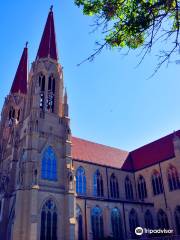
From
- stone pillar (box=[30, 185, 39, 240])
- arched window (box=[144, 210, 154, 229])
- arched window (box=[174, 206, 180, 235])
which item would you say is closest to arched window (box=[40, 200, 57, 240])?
stone pillar (box=[30, 185, 39, 240])

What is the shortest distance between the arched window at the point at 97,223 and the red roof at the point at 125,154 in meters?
7.01

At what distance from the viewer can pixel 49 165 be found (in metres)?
28.7

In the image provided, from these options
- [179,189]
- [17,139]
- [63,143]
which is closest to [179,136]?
[179,189]

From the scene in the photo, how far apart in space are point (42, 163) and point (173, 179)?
57.5ft

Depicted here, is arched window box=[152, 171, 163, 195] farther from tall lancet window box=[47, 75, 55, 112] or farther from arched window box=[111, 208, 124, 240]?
tall lancet window box=[47, 75, 55, 112]

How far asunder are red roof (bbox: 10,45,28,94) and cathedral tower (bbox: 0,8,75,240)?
26.7 ft

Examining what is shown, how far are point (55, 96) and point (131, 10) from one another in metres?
26.9

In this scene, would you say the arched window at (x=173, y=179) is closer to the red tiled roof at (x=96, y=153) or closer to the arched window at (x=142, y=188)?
the arched window at (x=142, y=188)

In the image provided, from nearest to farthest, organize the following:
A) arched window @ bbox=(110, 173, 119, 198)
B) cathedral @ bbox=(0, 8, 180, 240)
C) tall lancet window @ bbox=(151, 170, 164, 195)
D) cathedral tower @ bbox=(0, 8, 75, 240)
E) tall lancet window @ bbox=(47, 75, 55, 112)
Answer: cathedral tower @ bbox=(0, 8, 75, 240)
cathedral @ bbox=(0, 8, 180, 240)
tall lancet window @ bbox=(47, 75, 55, 112)
tall lancet window @ bbox=(151, 170, 164, 195)
arched window @ bbox=(110, 173, 119, 198)

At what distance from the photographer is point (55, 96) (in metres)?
33.8

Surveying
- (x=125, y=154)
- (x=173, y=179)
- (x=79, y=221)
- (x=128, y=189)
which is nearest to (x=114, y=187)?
(x=128, y=189)

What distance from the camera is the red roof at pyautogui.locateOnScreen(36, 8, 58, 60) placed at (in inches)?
1426

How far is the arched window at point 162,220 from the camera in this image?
109ft

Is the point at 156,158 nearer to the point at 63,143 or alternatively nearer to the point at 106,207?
the point at 106,207
